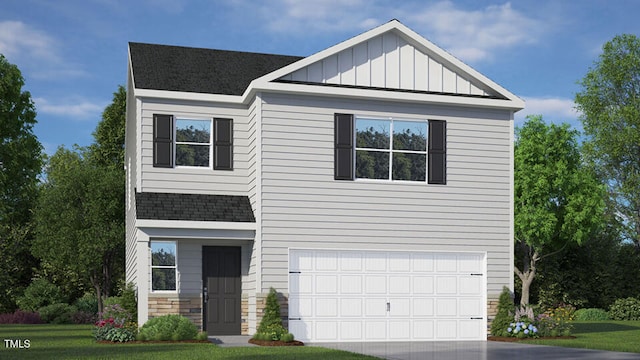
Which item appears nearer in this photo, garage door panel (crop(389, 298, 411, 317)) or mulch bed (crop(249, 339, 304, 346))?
mulch bed (crop(249, 339, 304, 346))

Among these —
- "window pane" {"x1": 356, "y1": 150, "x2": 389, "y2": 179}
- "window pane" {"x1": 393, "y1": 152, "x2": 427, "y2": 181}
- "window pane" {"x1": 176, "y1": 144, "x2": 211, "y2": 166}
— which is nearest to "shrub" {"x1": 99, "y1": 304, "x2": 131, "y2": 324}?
"window pane" {"x1": 176, "y1": 144, "x2": 211, "y2": 166}

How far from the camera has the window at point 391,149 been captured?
2316cm

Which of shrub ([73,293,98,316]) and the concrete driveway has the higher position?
the concrete driveway

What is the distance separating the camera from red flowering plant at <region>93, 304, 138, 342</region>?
20734 millimetres

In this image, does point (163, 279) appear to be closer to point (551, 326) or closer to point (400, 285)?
point (400, 285)

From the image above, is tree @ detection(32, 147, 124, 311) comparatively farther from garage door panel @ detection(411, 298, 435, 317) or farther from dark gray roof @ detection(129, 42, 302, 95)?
garage door panel @ detection(411, 298, 435, 317)

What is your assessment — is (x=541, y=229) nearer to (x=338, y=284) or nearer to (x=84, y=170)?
(x=338, y=284)

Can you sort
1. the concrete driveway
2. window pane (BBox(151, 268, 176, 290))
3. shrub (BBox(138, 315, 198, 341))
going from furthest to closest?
1. window pane (BBox(151, 268, 176, 290))
2. shrub (BBox(138, 315, 198, 341))
3. the concrete driveway

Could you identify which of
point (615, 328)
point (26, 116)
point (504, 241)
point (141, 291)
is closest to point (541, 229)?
point (615, 328)

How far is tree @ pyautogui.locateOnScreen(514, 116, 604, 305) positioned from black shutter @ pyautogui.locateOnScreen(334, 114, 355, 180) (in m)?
15.0

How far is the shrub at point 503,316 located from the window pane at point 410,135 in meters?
4.81

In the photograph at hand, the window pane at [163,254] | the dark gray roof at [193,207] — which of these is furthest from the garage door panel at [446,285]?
the window pane at [163,254]

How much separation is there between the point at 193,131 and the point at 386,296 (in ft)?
23.3

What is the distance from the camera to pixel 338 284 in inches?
891
